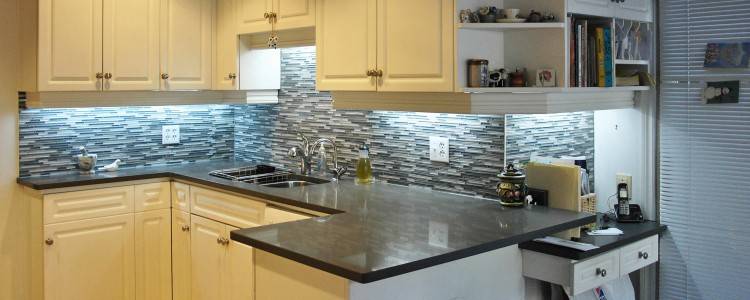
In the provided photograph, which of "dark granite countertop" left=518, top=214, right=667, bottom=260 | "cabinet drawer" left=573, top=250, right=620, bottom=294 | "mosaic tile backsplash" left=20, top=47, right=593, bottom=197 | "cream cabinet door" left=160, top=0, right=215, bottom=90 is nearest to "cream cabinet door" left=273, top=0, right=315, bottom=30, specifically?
"mosaic tile backsplash" left=20, top=47, right=593, bottom=197

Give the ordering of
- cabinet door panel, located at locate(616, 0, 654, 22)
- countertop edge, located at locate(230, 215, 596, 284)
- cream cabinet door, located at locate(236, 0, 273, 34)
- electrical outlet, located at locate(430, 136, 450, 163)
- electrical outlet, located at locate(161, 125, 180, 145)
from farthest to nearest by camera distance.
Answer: electrical outlet, located at locate(161, 125, 180, 145), cream cabinet door, located at locate(236, 0, 273, 34), electrical outlet, located at locate(430, 136, 450, 163), cabinet door panel, located at locate(616, 0, 654, 22), countertop edge, located at locate(230, 215, 596, 284)

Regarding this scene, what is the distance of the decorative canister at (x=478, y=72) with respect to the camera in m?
2.85

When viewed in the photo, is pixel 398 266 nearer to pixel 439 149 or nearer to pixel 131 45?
pixel 439 149

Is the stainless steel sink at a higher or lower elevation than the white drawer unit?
higher

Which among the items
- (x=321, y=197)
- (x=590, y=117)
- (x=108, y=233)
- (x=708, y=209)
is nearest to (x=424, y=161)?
(x=321, y=197)

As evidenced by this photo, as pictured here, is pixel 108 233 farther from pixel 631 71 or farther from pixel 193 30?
pixel 631 71

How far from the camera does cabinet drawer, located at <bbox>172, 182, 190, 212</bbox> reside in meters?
3.95

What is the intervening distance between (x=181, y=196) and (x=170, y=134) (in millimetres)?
655

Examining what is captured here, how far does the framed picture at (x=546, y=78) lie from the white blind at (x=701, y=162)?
59 cm

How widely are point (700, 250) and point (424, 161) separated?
4.18 ft

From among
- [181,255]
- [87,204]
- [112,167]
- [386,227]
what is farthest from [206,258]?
[386,227]

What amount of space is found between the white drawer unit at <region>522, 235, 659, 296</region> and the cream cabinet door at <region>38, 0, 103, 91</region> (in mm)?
2504

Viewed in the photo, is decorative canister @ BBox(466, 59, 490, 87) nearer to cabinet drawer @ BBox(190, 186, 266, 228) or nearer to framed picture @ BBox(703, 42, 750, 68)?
framed picture @ BBox(703, 42, 750, 68)

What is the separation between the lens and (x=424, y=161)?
3488mm
